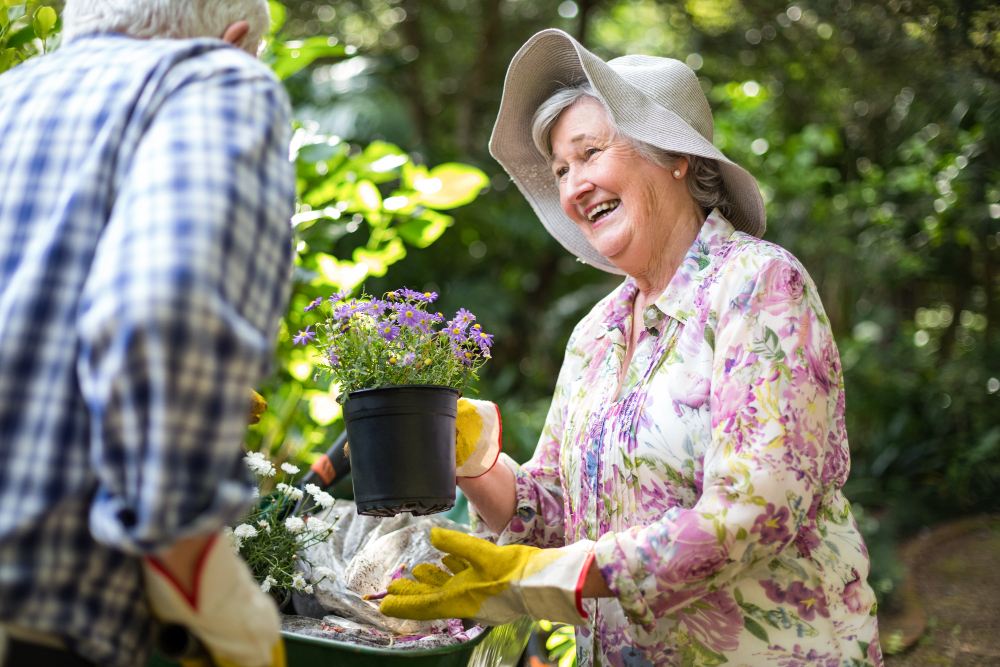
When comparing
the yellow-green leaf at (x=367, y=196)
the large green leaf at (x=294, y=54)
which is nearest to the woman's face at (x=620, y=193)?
the yellow-green leaf at (x=367, y=196)

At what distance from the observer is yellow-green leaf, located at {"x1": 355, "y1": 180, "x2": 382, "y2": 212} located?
8.54 feet

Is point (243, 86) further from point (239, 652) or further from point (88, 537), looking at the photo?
point (239, 652)

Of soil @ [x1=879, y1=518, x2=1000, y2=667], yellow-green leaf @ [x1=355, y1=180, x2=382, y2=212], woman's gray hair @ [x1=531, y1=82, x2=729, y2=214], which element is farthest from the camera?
soil @ [x1=879, y1=518, x2=1000, y2=667]

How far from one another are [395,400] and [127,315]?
0.64 meters

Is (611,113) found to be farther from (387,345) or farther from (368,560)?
(368,560)

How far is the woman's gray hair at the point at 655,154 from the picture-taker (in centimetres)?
148

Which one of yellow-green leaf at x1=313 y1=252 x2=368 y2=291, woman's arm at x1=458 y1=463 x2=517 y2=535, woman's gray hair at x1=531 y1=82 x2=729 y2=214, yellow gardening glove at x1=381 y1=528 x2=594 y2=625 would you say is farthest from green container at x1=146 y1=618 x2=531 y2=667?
yellow-green leaf at x1=313 y1=252 x2=368 y2=291

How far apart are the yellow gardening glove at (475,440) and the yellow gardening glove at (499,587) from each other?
0.40m

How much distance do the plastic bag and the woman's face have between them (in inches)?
27.3

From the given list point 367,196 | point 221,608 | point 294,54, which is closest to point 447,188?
point 367,196

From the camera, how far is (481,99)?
6.24m

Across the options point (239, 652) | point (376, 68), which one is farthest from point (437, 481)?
point (376, 68)

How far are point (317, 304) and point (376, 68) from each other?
386 centimetres

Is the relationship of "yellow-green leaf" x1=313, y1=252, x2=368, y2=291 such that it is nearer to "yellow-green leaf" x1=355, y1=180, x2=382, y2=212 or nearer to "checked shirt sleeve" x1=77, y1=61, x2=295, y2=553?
"yellow-green leaf" x1=355, y1=180, x2=382, y2=212
